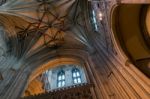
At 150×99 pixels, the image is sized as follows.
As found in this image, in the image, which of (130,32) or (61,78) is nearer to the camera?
(130,32)

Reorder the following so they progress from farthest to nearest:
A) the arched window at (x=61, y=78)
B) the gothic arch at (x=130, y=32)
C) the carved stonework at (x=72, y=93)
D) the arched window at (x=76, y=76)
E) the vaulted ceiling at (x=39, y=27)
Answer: the arched window at (x=61, y=78)
the arched window at (x=76, y=76)
the vaulted ceiling at (x=39, y=27)
the carved stonework at (x=72, y=93)
the gothic arch at (x=130, y=32)

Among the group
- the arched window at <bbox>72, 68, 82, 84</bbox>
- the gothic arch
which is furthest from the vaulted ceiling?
the arched window at <bbox>72, 68, 82, 84</bbox>

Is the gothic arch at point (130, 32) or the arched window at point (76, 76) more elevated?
the arched window at point (76, 76)

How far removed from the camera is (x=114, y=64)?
8.01m

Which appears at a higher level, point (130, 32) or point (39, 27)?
point (39, 27)

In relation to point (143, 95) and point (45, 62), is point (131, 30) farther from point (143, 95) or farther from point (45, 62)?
point (45, 62)

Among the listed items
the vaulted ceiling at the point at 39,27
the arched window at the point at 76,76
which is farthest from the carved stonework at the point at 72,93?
the arched window at the point at 76,76

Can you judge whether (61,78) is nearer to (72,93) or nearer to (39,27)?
(39,27)

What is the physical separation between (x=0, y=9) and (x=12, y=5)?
1037mm

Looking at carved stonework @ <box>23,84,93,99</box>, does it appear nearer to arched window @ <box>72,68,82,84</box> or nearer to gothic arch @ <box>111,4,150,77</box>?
gothic arch @ <box>111,4,150,77</box>

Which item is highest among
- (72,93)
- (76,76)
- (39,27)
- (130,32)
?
(76,76)

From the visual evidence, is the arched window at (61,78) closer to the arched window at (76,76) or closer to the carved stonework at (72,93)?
the arched window at (76,76)

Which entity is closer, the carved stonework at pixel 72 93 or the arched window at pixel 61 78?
the carved stonework at pixel 72 93

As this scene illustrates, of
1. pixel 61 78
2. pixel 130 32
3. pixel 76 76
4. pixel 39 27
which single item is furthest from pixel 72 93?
pixel 61 78
